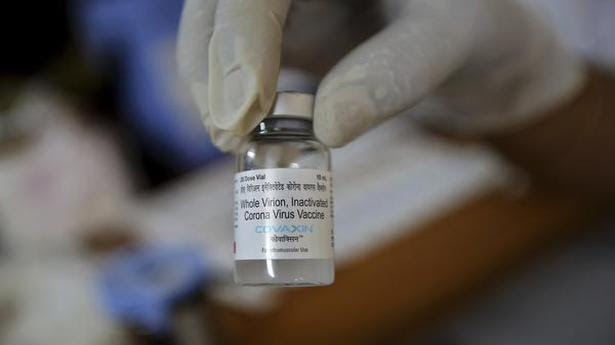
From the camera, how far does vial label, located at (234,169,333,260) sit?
1.62 ft

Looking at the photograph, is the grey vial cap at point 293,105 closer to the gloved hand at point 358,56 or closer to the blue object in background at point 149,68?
the gloved hand at point 358,56

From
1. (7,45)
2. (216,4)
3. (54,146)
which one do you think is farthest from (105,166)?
(216,4)

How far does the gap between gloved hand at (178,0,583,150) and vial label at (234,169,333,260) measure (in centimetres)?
4

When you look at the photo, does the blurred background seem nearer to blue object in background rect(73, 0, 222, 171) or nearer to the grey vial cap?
blue object in background rect(73, 0, 222, 171)

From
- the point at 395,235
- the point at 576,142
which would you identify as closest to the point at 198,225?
the point at 395,235

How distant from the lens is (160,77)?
4.65 ft

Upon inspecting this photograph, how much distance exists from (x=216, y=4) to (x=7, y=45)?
101 cm

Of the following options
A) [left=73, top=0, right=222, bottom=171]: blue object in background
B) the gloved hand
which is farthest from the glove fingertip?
[left=73, top=0, right=222, bottom=171]: blue object in background

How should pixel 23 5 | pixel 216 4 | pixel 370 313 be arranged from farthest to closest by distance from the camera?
1. pixel 23 5
2. pixel 370 313
3. pixel 216 4

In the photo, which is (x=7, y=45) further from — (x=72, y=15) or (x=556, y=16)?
(x=556, y=16)

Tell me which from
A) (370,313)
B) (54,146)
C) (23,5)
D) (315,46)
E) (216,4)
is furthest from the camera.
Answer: (23,5)

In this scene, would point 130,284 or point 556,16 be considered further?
point 556,16

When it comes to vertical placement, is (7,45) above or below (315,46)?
above

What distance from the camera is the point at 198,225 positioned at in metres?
1.23
